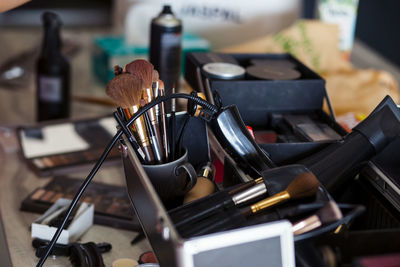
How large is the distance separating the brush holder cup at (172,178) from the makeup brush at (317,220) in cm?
17

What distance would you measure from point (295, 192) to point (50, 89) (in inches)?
33.2

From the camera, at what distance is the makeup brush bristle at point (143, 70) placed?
647 millimetres

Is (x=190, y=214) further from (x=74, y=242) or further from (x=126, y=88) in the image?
(x=74, y=242)

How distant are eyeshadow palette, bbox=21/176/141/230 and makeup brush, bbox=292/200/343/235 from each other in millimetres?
352

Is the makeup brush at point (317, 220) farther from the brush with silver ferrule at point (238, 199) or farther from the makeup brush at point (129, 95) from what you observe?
the makeup brush at point (129, 95)

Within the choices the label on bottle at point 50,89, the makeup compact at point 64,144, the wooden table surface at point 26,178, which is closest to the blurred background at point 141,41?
the wooden table surface at point 26,178

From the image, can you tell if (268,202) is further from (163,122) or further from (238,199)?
(163,122)

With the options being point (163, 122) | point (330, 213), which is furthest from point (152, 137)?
point (330, 213)

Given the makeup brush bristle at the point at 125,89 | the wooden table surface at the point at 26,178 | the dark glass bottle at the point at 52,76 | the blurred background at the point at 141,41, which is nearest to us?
the makeup brush bristle at the point at 125,89

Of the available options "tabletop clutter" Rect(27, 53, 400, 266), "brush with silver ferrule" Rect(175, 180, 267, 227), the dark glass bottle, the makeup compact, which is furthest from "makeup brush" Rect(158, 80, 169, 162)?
the dark glass bottle

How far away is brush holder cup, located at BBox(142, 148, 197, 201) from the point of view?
0.66 m

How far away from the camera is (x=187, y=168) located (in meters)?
0.66

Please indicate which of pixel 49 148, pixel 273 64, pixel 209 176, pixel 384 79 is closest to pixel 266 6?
pixel 384 79

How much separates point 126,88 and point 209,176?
172mm
